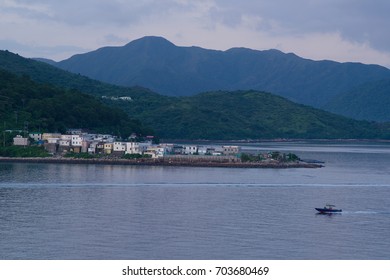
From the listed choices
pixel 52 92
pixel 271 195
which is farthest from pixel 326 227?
pixel 52 92

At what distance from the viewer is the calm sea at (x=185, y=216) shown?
22750 mm

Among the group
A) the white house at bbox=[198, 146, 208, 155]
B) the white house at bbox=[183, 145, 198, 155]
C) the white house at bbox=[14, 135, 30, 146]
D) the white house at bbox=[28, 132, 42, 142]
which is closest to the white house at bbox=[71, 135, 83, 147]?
the white house at bbox=[28, 132, 42, 142]

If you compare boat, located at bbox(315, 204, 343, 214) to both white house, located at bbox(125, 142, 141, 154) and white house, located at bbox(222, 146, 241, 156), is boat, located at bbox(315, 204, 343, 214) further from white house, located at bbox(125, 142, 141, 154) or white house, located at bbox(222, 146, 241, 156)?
white house, located at bbox(222, 146, 241, 156)

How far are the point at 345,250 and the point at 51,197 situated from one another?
1599cm

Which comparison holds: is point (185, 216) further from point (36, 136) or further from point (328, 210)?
point (36, 136)

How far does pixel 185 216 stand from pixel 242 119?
10372 cm

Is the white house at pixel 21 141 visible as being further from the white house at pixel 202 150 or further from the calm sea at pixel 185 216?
the white house at pixel 202 150

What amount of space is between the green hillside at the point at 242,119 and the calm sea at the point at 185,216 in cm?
6619

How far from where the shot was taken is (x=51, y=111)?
70875mm

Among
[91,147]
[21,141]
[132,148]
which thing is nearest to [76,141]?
[91,147]

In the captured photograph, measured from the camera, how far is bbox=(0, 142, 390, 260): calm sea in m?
22.8

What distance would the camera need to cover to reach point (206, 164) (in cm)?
5997

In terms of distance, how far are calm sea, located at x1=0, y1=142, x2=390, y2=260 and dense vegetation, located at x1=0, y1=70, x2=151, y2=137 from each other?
62.9 feet

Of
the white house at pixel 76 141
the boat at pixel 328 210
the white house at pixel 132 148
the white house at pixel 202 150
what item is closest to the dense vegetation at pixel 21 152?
the white house at pixel 76 141
